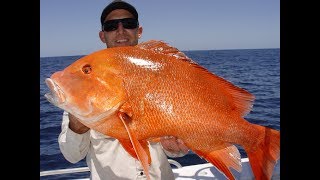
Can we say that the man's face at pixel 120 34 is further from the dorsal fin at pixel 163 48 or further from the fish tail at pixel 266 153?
the fish tail at pixel 266 153

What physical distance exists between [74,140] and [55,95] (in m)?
0.98

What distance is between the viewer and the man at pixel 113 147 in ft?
9.46

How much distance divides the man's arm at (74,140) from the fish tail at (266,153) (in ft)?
4.15

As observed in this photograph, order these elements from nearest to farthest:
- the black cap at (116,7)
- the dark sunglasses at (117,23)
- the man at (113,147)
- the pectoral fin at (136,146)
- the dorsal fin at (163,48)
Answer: the pectoral fin at (136,146), the dorsal fin at (163,48), the man at (113,147), the dark sunglasses at (117,23), the black cap at (116,7)

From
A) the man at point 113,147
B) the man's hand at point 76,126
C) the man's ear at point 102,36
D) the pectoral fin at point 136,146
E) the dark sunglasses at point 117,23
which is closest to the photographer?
the pectoral fin at point 136,146

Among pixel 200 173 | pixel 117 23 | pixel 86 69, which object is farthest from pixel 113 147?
pixel 200 173

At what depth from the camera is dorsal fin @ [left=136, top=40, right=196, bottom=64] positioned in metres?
1.99

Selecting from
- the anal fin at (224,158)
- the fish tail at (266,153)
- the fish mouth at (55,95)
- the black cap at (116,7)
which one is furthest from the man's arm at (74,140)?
the fish tail at (266,153)

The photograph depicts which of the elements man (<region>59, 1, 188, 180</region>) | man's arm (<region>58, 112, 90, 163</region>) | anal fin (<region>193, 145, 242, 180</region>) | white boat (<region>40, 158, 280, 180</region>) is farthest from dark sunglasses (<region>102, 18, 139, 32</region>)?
white boat (<region>40, 158, 280, 180</region>)

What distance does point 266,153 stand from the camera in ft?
6.52

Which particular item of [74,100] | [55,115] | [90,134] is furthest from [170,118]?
[55,115]

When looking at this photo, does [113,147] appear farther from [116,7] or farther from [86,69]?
[116,7]
